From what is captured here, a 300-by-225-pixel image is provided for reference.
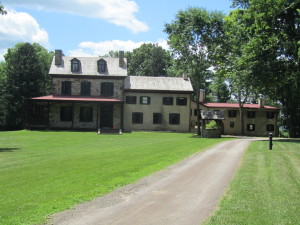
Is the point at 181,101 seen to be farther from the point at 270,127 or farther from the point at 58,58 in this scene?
the point at 58,58

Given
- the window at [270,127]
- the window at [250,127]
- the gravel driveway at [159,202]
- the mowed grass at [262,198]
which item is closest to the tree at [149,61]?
the window at [250,127]

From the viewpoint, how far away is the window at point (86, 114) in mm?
48000

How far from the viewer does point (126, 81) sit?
169 feet

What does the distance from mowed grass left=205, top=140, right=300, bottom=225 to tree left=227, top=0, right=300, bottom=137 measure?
16219 millimetres

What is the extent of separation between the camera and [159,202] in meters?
8.66

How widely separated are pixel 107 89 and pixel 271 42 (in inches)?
1015

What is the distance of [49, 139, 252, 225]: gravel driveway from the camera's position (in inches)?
285

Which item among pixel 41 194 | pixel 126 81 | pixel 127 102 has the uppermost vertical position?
pixel 126 81

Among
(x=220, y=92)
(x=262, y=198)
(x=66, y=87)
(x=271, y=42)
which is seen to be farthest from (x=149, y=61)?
(x=262, y=198)

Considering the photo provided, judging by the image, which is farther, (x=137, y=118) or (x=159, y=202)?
(x=137, y=118)

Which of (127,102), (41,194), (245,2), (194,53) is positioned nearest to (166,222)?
(41,194)

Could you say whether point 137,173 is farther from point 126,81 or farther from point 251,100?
point 251,100

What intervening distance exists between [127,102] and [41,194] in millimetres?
39902

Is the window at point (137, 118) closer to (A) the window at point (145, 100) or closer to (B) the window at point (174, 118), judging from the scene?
(A) the window at point (145, 100)
